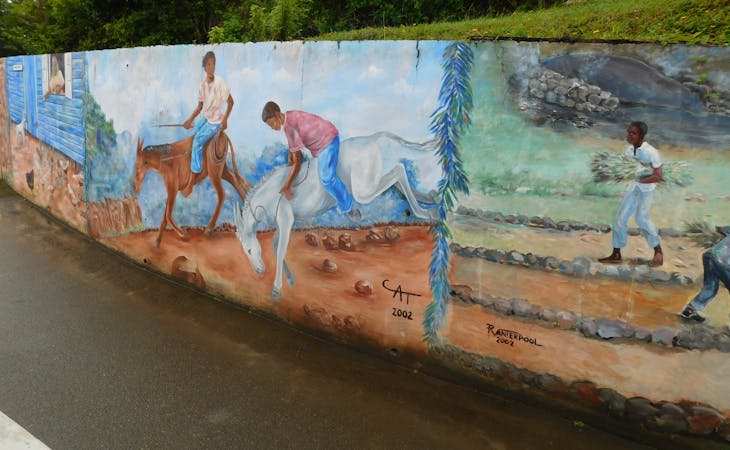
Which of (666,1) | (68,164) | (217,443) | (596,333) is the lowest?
(217,443)

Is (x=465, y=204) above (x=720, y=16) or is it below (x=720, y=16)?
below

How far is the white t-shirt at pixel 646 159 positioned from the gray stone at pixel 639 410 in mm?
1508

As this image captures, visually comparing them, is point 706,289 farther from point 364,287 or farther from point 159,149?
point 159,149

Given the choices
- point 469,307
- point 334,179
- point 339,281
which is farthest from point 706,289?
point 334,179

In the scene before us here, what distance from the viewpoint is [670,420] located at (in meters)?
3.56

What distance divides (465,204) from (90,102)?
603 cm

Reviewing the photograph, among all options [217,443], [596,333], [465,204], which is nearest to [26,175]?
[217,443]

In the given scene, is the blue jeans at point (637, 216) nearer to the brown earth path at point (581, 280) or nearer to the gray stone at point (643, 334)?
the brown earth path at point (581, 280)

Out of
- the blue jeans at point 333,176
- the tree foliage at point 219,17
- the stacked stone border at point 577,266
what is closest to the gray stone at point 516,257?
the stacked stone border at point 577,266

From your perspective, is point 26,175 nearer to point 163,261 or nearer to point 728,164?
point 163,261

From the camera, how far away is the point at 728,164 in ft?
10.5

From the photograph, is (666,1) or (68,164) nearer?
(666,1)

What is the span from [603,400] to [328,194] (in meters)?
2.83

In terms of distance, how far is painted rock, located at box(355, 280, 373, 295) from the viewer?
15.2 ft
